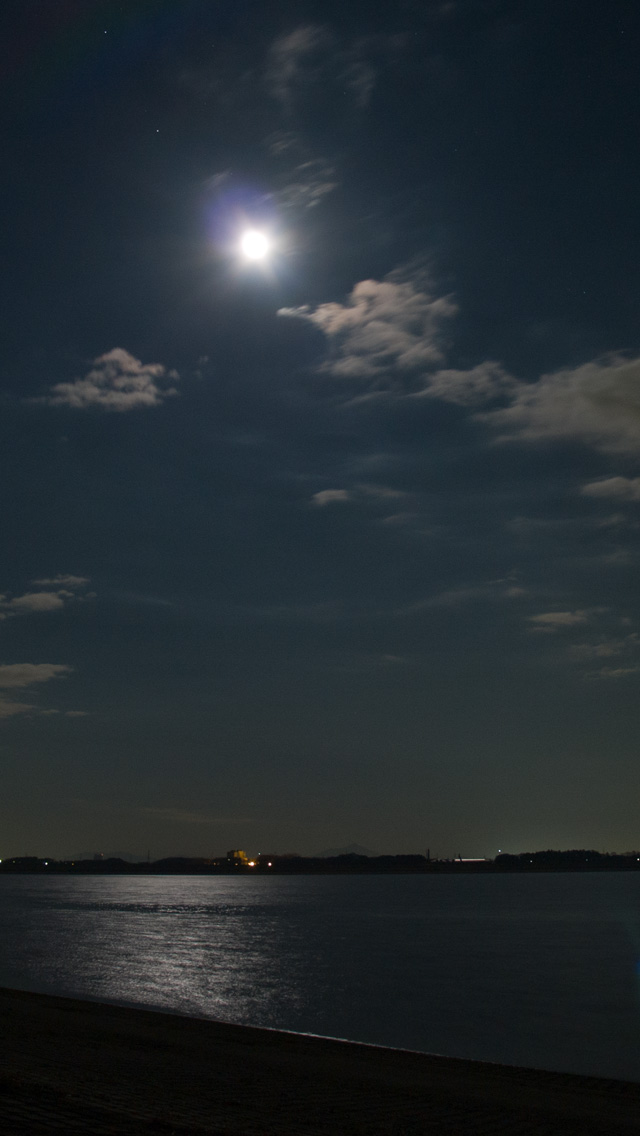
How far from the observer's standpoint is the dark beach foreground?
1419cm

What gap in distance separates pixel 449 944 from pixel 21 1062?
6526 centimetres

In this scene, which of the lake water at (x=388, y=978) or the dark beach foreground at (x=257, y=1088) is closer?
the dark beach foreground at (x=257, y=1088)

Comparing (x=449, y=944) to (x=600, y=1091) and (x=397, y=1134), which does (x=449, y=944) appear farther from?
(x=397, y=1134)

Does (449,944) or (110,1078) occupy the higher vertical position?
(110,1078)

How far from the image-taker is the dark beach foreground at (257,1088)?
46.5ft

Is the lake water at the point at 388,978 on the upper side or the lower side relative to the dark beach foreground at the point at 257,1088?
lower

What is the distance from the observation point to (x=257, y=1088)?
64.7ft

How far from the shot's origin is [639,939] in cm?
8506

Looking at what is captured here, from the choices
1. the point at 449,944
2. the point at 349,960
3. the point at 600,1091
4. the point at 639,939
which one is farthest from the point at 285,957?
the point at 600,1091

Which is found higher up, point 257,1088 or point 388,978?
point 257,1088

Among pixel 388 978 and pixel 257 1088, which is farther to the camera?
pixel 388 978

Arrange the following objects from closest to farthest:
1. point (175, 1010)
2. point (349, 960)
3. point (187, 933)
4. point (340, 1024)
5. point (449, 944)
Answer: point (340, 1024) → point (175, 1010) → point (349, 960) → point (449, 944) → point (187, 933)

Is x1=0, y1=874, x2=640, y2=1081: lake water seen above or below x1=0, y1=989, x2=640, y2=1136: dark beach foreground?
below

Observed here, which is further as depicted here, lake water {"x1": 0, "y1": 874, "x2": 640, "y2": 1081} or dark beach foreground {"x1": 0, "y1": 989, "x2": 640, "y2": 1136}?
lake water {"x1": 0, "y1": 874, "x2": 640, "y2": 1081}
